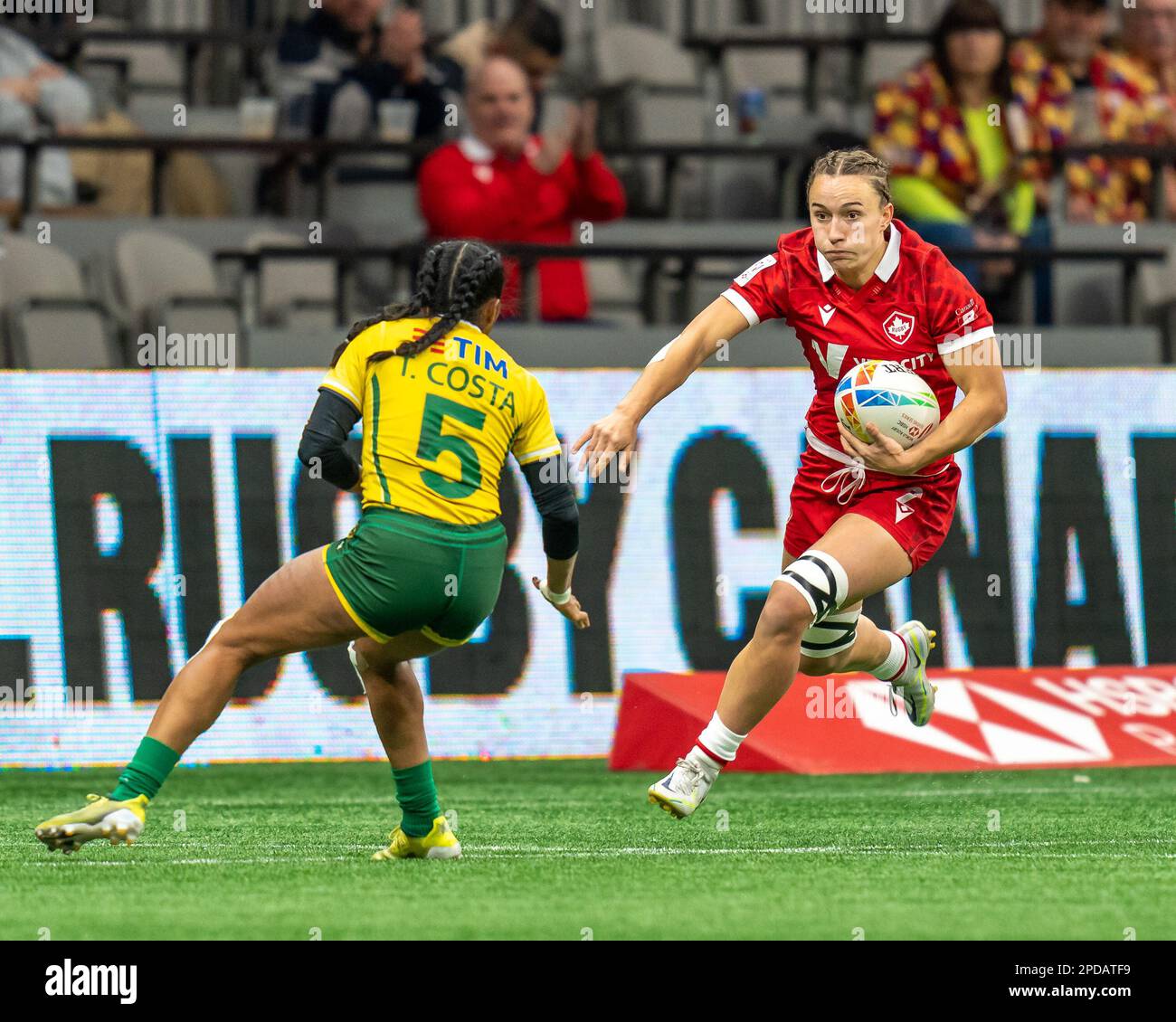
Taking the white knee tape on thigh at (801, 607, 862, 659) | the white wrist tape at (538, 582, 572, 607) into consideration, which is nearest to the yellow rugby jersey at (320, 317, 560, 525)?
the white wrist tape at (538, 582, 572, 607)

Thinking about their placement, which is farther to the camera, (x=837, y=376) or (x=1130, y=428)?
(x=1130, y=428)

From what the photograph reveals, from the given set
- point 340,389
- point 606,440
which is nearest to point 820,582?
point 606,440

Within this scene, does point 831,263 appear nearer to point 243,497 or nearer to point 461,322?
point 461,322

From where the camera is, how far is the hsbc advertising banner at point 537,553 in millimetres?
9844

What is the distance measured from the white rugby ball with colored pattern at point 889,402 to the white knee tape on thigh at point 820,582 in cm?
45

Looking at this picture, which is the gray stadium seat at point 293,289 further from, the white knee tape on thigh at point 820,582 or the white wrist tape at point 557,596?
the white knee tape on thigh at point 820,582

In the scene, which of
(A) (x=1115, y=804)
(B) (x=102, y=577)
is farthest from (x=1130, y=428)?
(B) (x=102, y=577)

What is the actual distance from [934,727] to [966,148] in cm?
424

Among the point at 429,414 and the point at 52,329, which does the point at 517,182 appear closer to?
the point at 52,329

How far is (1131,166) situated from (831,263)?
7.40 meters

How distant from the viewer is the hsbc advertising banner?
984 centimetres

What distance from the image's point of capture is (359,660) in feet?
20.4

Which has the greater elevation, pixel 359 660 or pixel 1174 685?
pixel 359 660
